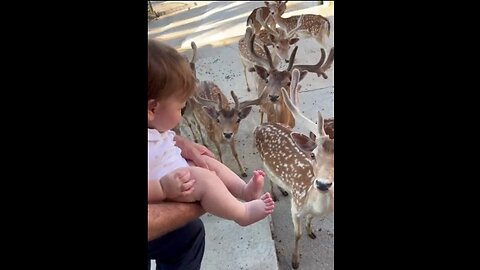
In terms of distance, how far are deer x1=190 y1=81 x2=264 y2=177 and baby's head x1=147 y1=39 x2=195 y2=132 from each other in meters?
1.16

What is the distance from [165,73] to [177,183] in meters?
0.19

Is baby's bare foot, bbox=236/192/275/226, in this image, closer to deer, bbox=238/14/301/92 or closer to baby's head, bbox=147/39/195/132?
baby's head, bbox=147/39/195/132

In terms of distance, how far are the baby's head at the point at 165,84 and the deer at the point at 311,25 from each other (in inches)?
102

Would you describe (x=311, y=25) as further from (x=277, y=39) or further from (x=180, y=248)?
(x=180, y=248)

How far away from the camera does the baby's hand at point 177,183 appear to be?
0.91 metres

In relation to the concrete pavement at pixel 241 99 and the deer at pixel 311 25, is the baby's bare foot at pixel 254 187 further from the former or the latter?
the deer at pixel 311 25

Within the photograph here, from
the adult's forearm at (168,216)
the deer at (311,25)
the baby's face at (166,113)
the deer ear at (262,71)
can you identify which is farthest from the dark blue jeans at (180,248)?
the deer at (311,25)

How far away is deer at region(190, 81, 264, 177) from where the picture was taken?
2.16m

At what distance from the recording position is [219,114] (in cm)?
216
